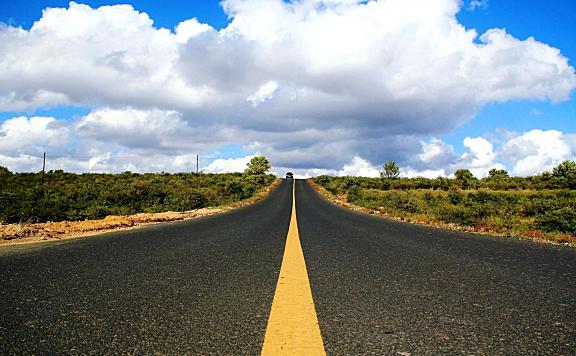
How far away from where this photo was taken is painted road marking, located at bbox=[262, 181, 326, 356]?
5.93 feet

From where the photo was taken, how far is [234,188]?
3875 centimetres

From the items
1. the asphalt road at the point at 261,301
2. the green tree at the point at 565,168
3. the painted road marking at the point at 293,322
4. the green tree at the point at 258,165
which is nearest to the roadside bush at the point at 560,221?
the asphalt road at the point at 261,301

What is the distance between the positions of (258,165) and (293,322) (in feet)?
304

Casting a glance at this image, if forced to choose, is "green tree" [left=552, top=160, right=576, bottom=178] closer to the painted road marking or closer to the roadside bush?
the roadside bush

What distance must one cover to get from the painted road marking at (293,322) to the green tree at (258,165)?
3474 inches

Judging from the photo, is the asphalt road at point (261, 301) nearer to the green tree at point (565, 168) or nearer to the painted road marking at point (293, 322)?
the painted road marking at point (293, 322)

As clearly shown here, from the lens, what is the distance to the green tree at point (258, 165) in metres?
92.8

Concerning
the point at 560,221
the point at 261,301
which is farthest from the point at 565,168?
the point at 261,301

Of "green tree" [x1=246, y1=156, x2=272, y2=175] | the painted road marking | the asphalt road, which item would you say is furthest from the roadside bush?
"green tree" [x1=246, y1=156, x2=272, y2=175]

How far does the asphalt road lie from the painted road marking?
65 mm

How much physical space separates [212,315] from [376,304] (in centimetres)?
117

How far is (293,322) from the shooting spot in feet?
7.20

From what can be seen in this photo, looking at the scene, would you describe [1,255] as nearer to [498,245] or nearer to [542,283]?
[542,283]

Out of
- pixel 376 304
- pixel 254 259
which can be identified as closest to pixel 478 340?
pixel 376 304
